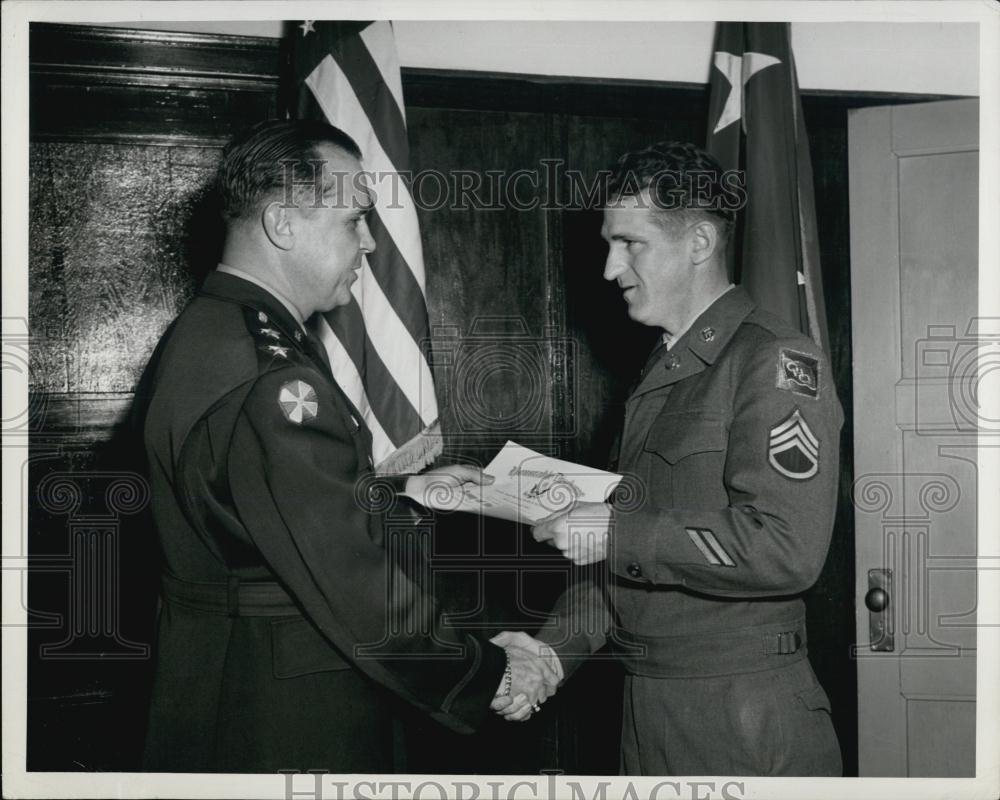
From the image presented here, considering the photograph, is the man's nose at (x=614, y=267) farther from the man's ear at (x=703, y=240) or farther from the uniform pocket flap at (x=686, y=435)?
the uniform pocket flap at (x=686, y=435)

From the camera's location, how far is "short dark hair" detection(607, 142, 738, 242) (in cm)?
221

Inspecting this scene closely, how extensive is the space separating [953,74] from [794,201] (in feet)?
2.28

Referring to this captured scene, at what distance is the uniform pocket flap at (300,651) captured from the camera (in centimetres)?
200

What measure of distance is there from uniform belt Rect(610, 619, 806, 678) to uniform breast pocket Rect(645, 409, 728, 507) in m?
0.31

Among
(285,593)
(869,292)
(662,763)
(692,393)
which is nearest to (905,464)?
(869,292)

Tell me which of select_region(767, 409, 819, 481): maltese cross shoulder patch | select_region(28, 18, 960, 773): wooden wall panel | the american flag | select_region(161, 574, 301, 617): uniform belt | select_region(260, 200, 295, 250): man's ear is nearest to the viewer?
select_region(767, 409, 819, 481): maltese cross shoulder patch

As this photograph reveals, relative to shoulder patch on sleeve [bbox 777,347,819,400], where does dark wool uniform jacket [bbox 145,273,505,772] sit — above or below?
below

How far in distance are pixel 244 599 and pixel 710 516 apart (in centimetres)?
103

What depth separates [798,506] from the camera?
1.89 meters

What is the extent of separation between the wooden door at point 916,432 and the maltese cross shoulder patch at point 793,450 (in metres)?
0.96

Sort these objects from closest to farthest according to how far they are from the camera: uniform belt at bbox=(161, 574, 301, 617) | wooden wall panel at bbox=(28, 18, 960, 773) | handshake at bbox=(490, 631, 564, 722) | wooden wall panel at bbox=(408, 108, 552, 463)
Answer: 1. uniform belt at bbox=(161, 574, 301, 617)
2. handshake at bbox=(490, 631, 564, 722)
3. wooden wall panel at bbox=(28, 18, 960, 773)
4. wooden wall panel at bbox=(408, 108, 552, 463)

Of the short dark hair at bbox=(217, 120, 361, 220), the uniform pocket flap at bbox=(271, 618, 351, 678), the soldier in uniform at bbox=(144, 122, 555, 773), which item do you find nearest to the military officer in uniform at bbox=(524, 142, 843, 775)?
the soldier in uniform at bbox=(144, 122, 555, 773)

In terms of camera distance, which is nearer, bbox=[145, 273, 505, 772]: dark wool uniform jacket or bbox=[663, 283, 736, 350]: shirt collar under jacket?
bbox=[145, 273, 505, 772]: dark wool uniform jacket

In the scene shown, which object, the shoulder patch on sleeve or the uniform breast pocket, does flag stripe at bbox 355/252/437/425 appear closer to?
the uniform breast pocket
